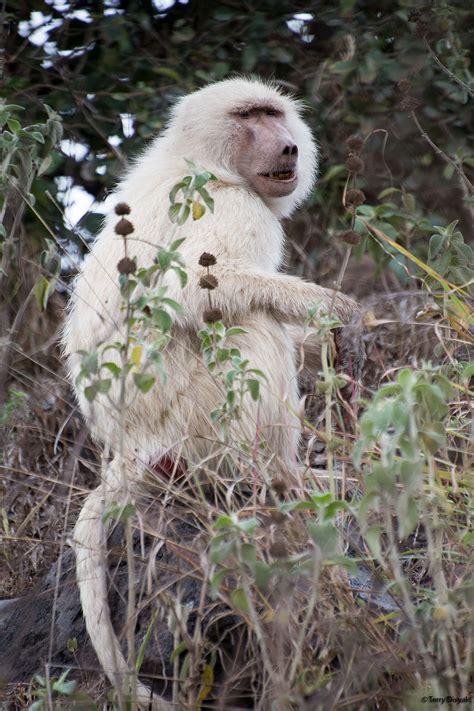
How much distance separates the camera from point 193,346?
4.21 m

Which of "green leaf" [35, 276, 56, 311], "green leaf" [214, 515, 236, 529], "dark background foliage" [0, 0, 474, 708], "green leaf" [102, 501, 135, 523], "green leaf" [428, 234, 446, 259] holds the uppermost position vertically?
"green leaf" [214, 515, 236, 529]

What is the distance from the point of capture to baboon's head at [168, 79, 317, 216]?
470 cm

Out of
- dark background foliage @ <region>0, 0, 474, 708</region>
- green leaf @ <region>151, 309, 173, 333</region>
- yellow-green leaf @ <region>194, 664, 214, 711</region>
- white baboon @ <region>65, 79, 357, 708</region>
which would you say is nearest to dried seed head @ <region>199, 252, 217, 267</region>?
white baboon @ <region>65, 79, 357, 708</region>

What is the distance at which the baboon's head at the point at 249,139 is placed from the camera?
4703 mm

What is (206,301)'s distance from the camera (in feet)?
13.5

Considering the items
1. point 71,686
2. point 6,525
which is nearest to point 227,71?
point 6,525

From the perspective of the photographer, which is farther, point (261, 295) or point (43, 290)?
point (261, 295)

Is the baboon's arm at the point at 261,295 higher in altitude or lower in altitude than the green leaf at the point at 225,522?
lower

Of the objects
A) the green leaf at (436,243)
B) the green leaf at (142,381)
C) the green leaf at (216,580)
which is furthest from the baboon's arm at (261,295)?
the green leaf at (216,580)

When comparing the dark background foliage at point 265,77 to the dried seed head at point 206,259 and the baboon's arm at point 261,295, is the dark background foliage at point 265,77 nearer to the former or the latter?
the baboon's arm at point 261,295

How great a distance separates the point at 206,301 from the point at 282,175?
2.94 feet

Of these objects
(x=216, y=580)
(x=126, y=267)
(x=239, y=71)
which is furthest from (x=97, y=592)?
(x=239, y=71)

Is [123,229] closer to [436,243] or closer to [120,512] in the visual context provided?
[120,512]

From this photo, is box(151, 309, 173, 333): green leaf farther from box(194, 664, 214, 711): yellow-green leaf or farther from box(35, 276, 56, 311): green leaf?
box(194, 664, 214, 711): yellow-green leaf
